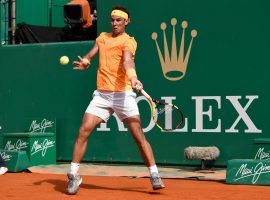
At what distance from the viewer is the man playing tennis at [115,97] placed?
6.55m

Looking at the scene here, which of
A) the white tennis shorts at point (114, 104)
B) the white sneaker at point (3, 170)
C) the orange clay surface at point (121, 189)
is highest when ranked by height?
the white tennis shorts at point (114, 104)

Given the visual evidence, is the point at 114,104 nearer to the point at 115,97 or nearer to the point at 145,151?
the point at 115,97

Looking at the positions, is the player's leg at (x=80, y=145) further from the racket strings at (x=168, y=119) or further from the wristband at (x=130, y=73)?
the racket strings at (x=168, y=119)

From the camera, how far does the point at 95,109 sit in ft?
21.7

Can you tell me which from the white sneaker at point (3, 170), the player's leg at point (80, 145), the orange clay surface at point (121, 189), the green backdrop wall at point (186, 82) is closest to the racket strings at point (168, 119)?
the orange clay surface at point (121, 189)

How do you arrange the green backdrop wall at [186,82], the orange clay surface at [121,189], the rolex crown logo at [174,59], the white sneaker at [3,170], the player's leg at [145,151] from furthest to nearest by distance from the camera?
the rolex crown logo at [174,59]
the white sneaker at [3,170]
the green backdrop wall at [186,82]
the player's leg at [145,151]
the orange clay surface at [121,189]

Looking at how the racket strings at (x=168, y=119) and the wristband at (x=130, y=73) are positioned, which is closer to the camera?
the wristband at (x=130, y=73)

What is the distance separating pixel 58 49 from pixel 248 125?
10.8ft

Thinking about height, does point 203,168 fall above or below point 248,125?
below

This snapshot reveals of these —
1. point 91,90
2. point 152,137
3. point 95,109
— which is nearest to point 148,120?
point 152,137

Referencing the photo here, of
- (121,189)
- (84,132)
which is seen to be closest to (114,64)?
(84,132)

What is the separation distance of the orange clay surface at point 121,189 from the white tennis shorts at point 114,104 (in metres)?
0.79

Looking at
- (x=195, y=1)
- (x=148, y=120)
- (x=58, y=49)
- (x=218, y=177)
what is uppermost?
(x=195, y=1)

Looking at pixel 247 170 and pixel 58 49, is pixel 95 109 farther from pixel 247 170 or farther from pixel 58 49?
pixel 58 49
